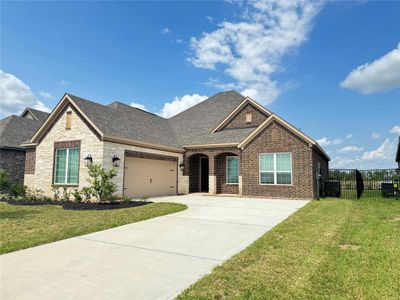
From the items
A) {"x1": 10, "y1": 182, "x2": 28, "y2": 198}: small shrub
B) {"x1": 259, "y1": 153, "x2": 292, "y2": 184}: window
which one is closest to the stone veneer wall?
{"x1": 10, "y1": 182, "x2": 28, "y2": 198}: small shrub

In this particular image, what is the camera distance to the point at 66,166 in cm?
1507

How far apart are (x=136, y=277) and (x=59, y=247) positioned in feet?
7.97

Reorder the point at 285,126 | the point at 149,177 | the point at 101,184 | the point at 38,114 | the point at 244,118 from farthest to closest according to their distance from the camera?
the point at 38,114 → the point at 244,118 → the point at 149,177 → the point at 285,126 → the point at 101,184

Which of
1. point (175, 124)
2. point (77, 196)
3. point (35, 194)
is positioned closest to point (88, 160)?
point (77, 196)

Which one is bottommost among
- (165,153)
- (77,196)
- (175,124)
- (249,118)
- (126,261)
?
(126,261)

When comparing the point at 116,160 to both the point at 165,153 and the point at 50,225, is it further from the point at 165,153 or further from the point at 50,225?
the point at 50,225

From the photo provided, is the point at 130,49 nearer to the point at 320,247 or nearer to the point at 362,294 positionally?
the point at 320,247

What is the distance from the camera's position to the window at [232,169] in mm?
18359

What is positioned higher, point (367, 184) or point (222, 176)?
point (222, 176)

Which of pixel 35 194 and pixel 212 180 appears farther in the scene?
pixel 212 180

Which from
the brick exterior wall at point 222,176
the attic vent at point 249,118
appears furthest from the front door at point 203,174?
the attic vent at point 249,118

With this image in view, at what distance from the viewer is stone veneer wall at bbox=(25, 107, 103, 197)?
1399cm

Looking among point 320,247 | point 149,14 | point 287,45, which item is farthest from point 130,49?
point 320,247

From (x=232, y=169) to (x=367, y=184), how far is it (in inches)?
411
